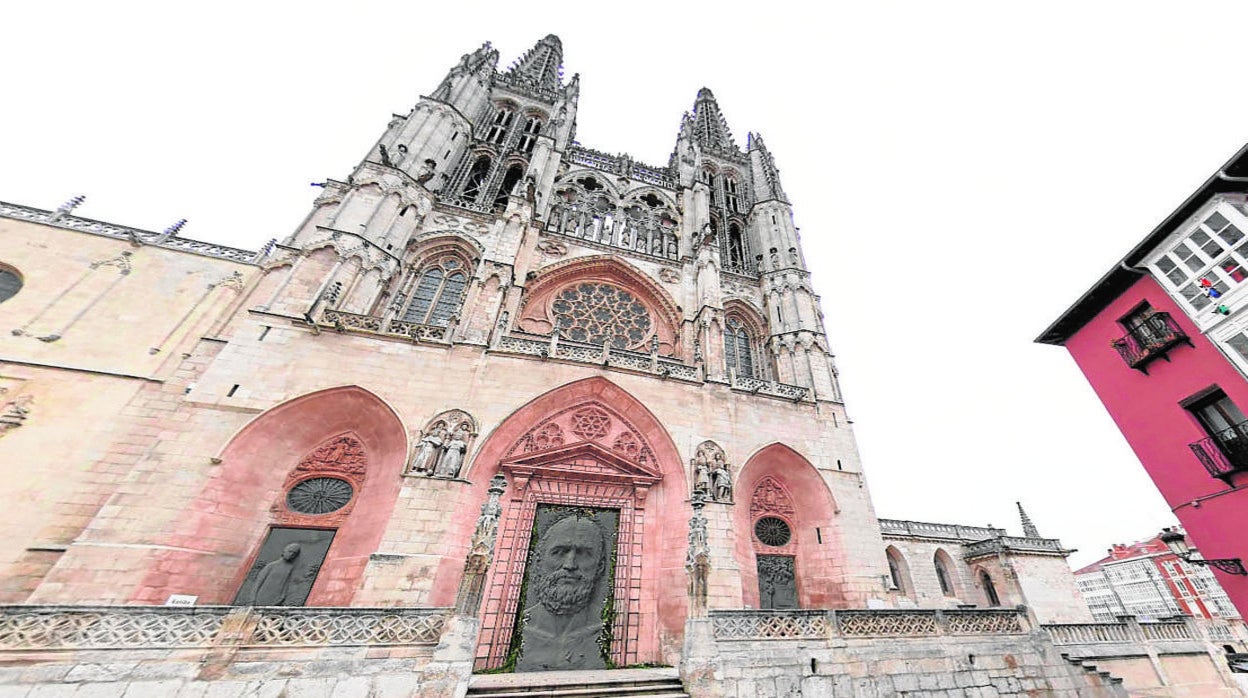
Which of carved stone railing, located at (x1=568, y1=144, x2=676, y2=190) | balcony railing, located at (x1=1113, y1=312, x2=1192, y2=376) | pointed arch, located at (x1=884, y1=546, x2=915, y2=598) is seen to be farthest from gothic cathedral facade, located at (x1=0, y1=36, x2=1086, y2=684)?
pointed arch, located at (x1=884, y1=546, x2=915, y2=598)

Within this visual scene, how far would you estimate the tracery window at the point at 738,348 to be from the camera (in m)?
14.6

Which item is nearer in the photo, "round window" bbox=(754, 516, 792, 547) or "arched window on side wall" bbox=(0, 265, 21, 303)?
"arched window on side wall" bbox=(0, 265, 21, 303)

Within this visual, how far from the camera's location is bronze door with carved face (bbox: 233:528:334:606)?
7.22 m

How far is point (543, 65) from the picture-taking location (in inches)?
998

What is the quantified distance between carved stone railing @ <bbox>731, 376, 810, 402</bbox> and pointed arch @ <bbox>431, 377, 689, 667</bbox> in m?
3.37

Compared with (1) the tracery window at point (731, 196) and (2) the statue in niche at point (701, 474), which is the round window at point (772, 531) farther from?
(1) the tracery window at point (731, 196)

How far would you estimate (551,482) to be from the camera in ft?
31.2

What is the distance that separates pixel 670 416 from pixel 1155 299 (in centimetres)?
1082

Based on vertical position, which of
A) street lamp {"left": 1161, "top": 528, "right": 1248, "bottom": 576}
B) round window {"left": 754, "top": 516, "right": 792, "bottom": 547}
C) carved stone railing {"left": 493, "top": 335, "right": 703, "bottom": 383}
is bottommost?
street lamp {"left": 1161, "top": 528, "right": 1248, "bottom": 576}

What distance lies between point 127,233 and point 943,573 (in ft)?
99.3

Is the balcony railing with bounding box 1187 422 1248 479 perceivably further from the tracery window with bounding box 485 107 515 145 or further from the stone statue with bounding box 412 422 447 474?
the tracery window with bounding box 485 107 515 145

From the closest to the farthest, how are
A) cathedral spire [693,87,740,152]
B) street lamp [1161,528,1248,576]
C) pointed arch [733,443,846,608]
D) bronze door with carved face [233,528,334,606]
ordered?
street lamp [1161,528,1248,576]
bronze door with carved face [233,528,334,606]
pointed arch [733,443,846,608]
cathedral spire [693,87,740,152]

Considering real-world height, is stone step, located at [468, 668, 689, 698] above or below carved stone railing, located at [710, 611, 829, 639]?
below

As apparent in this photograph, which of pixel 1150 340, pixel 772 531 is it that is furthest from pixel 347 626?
pixel 1150 340
